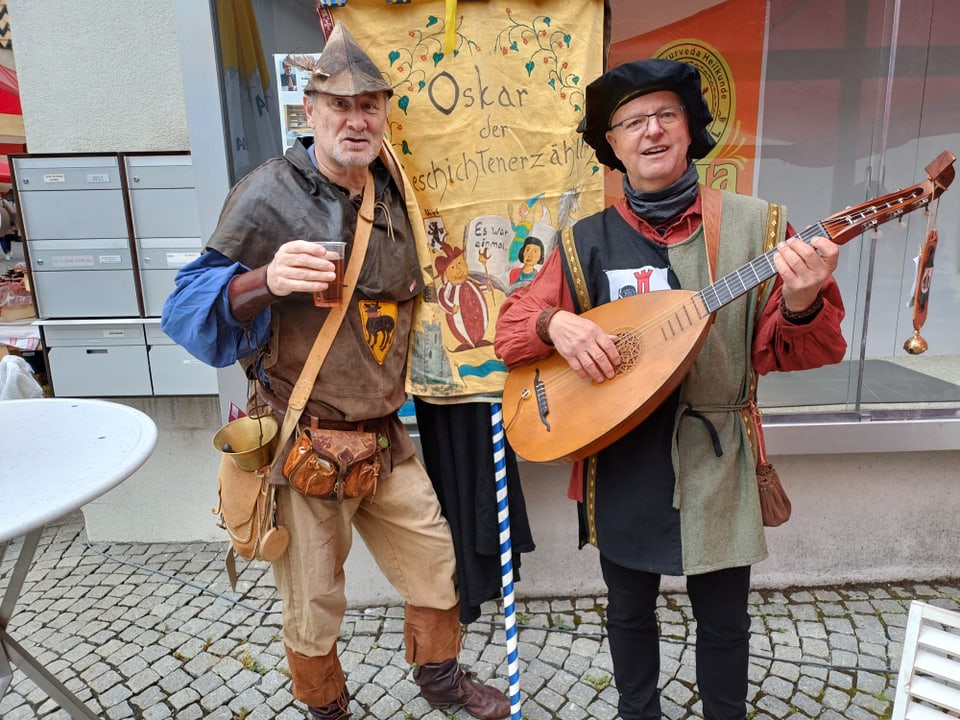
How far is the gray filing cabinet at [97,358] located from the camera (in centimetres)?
323

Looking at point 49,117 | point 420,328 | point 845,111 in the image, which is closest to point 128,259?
point 49,117

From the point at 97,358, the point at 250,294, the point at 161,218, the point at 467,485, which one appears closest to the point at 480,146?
the point at 250,294

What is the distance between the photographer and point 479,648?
268 cm

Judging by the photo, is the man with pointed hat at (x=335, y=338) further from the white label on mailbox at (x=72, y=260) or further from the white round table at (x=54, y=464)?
the white label on mailbox at (x=72, y=260)

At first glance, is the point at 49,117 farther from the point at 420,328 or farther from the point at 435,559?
the point at 435,559

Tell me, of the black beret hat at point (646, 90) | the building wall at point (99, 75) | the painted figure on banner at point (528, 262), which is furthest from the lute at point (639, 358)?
the building wall at point (99, 75)

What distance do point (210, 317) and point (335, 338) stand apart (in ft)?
1.11

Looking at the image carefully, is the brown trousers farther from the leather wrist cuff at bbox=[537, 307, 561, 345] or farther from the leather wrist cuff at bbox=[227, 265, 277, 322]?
the leather wrist cuff at bbox=[537, 307, 561, 345]

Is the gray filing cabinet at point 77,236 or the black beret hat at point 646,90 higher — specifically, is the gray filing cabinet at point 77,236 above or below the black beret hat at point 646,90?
below

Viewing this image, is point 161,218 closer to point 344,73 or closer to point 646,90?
point 344,73

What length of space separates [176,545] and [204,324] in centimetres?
232

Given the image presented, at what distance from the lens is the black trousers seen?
176cm

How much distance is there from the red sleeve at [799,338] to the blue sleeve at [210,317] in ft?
4.35

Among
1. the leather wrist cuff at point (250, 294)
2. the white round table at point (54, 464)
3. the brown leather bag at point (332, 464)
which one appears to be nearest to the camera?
the white round table at point (54, 464)
